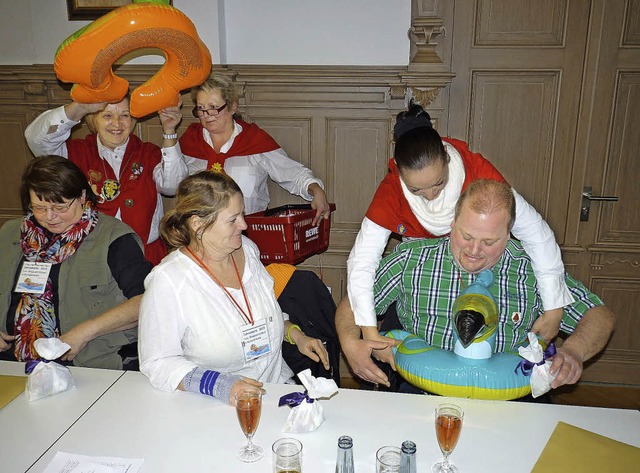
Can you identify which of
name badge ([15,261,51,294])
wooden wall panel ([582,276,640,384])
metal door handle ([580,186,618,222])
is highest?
metal door handle ([580,186,618,222])

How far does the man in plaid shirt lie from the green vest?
925 millimetres

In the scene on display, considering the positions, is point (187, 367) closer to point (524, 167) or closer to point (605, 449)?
point (605, 449)

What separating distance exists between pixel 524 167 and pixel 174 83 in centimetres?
227

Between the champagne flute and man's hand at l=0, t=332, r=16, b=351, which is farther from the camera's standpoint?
man's hand at l=0, t=332, r=16, b=351

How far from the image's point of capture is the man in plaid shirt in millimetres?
1979

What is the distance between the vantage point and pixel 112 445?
153 cm

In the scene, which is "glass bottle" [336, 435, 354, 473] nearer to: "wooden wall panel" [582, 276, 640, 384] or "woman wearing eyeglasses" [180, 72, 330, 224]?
"woman wearing eyeglasses" [180, 72, 330, 224]

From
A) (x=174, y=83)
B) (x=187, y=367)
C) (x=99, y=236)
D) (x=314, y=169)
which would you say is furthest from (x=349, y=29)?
(x=187, y=367)

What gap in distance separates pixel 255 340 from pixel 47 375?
2.19 ft

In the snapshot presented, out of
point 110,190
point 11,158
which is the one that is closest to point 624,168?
point 110,190

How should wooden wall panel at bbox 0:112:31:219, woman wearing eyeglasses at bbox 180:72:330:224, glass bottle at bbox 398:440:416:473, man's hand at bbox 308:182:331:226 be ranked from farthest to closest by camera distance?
wooden wall panel at bbox 0:112:31:219 < man's hand at bbox 308:182:331:226 < woman wearing eyeglasses at bbox 180:72:330:224 < glass bottle at bbox 398:440:416:473

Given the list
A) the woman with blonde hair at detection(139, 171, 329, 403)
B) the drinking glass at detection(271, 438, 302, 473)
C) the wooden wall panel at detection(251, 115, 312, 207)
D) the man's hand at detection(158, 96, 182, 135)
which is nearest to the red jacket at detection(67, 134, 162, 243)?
the man's hand at detection(158, 96, 182, 135)

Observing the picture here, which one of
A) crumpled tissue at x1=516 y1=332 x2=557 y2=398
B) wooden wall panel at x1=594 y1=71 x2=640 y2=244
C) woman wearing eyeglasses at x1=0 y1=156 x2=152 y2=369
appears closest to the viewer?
crumpled tissue at x1=516 y1=332 x2=557 y2=398

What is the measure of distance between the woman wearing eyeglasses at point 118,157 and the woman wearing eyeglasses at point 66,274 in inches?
26.1
